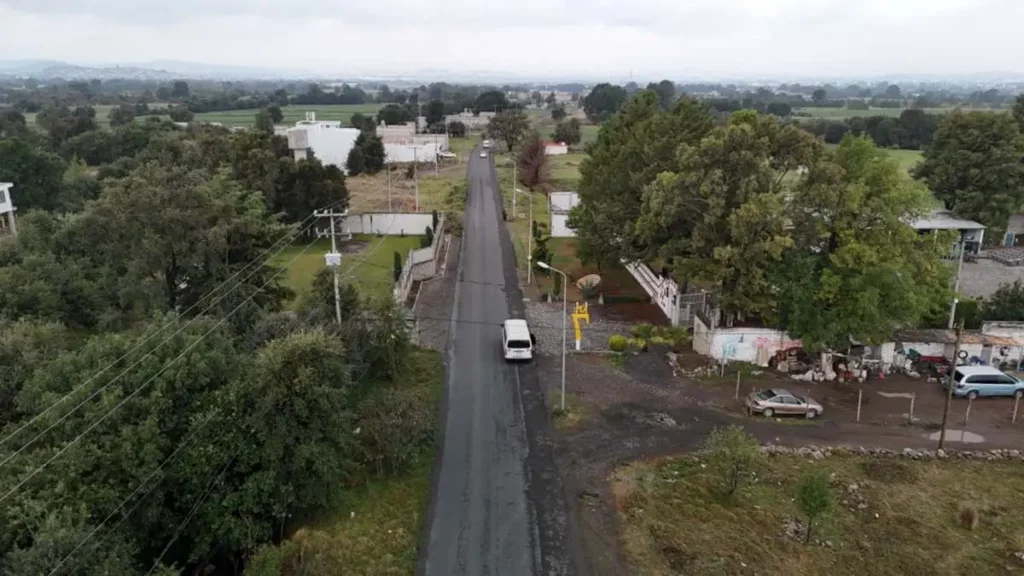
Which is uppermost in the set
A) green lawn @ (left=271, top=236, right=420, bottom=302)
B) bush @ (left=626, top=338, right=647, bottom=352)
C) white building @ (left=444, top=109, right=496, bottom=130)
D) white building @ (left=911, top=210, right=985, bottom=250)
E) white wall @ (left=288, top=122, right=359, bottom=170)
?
white building @ (left=444, top=109, right=496, bottom=130)

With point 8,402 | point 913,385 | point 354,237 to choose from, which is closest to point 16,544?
point 8,402

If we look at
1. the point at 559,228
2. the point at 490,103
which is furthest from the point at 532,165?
the point at 490,103

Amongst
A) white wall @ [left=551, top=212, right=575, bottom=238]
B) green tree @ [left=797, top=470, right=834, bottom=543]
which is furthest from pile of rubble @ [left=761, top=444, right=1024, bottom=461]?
white wall @ [left=551, top=212, right=575, bottom=238]

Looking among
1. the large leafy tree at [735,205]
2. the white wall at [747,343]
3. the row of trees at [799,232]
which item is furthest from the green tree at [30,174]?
the white wall at [747,343]

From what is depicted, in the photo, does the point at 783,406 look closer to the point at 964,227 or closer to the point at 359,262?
the point at 359,262

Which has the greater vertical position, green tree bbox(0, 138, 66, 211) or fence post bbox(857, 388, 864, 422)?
green tree bbox(0, 138, 66, 211)

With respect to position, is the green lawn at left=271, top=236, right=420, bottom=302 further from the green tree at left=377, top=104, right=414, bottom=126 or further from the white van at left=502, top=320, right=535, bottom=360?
the green tree at left=377, top=104, right=414, bottom=126
